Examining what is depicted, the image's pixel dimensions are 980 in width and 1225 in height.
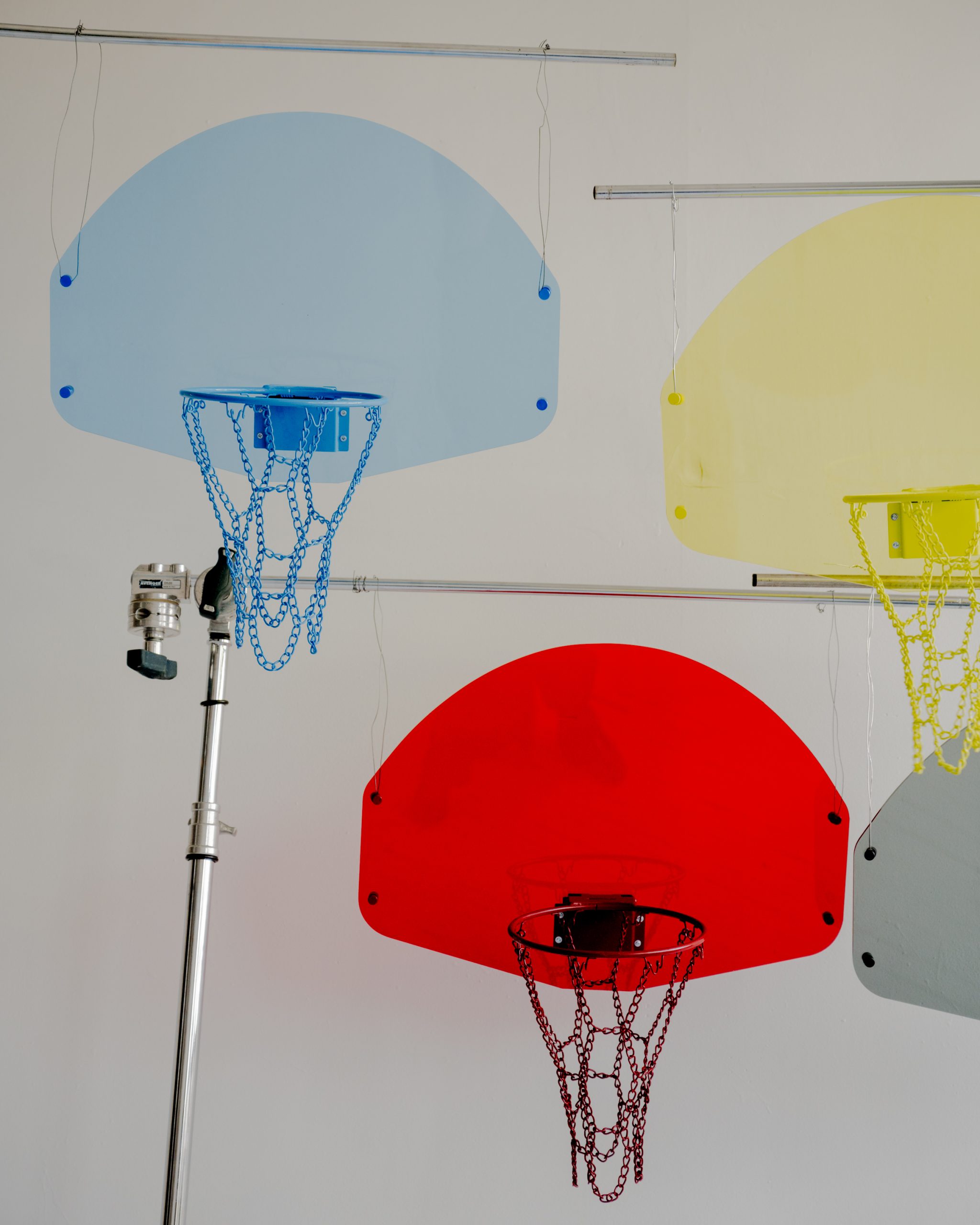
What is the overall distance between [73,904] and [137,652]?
726 millimetres

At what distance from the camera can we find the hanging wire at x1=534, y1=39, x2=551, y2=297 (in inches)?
85.7

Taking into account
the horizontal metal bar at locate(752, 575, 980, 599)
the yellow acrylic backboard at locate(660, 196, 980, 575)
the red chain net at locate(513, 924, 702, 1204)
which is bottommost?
the red chain net at locate(513, 924, 702, 1204)

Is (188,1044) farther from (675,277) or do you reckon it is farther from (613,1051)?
(675,277)

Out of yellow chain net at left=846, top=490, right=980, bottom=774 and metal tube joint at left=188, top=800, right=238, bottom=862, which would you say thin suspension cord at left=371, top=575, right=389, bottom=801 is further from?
yellow chain net at left=846, top=490, right=980, bottom=774

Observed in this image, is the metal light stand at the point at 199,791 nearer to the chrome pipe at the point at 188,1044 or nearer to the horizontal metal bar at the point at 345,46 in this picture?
the chrome pipe at the point at 188,1044

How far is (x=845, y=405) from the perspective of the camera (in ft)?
6.42

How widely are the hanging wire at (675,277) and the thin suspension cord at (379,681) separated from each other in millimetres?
782

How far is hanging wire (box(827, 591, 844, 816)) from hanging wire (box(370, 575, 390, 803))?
940 millimetres

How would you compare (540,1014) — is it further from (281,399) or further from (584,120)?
(584,120)

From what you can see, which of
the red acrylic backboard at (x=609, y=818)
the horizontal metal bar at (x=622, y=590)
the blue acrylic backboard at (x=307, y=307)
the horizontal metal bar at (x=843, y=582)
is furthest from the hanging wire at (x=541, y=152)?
the red acrylic backboard at (x=609, y=818)

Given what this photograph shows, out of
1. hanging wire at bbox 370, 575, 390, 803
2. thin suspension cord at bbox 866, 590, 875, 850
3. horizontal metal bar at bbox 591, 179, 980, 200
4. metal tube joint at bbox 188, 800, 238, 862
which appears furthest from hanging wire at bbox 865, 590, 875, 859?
metal tube joint at bbox 188, 800, 238, 862

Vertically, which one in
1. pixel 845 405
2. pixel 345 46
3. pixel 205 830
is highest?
pixel 345 46

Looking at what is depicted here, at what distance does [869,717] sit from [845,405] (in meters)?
0.66

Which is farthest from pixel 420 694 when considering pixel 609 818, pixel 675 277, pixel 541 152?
pixel 541 152
